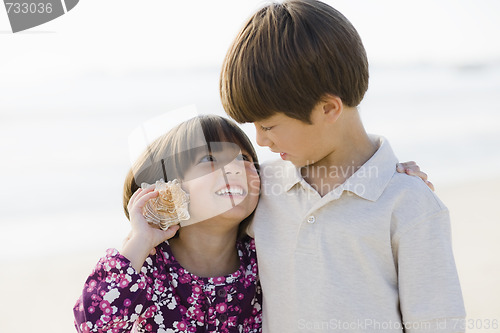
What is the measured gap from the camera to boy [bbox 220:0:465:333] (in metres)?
1.94

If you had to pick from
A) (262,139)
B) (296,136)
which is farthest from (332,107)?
(262,139)

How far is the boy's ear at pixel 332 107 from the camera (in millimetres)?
2113

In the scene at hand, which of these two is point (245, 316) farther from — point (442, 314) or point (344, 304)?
point (442, 314)

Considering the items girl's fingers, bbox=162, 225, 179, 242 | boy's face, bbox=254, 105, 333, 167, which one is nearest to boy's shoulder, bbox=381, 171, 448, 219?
boy's face, bbox=254, 105, 333, 167

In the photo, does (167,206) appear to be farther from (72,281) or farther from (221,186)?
(72,281)

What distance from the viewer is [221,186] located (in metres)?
2.26

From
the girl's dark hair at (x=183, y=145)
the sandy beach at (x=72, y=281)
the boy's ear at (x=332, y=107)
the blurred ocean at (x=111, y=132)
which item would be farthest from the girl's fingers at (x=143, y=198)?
the sandy beach at (x=72, y=281)

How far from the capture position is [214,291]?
7.36 ft

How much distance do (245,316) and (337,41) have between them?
111 centimetres

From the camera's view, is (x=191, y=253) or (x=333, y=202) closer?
(x=333, y=202)

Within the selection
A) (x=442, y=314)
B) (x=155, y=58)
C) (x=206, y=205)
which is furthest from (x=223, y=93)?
(x=155, y=58)

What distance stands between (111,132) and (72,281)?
4.70 metres

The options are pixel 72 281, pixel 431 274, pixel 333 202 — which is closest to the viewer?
pixel 431 274

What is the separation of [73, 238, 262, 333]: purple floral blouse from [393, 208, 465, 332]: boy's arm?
2.12 feet
